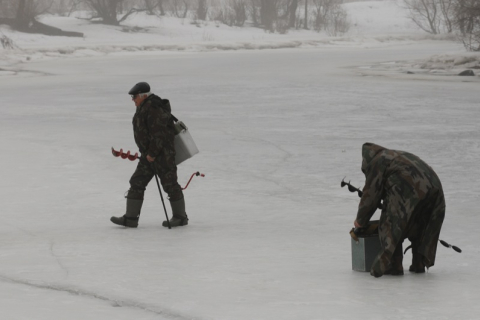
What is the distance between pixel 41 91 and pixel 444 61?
678 inches

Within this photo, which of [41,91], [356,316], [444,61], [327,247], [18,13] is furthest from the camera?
[18,13]

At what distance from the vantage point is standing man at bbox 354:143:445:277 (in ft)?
Answer: 22.5

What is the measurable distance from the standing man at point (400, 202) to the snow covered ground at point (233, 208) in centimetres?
25

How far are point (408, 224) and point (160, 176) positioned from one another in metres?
3.16

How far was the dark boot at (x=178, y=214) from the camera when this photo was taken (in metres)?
9.56

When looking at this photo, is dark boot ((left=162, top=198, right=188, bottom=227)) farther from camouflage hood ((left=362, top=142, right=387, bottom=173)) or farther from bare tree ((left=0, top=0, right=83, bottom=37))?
bare tree ((left=0, top=0, right=83, bottom=37))

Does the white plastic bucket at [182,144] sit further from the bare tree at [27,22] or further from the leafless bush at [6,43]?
the bare tree at [27,22]

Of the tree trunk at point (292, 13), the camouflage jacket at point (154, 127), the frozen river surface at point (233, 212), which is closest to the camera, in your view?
the frozen river surface at point (233, 212)

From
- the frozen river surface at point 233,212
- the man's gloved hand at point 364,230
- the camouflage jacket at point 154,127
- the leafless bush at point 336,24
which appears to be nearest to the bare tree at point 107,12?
the leafless bush at point 336,24

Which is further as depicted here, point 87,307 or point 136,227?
point 136,227

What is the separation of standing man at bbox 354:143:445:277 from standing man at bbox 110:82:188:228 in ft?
8.89

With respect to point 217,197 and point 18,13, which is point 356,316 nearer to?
point 217,197

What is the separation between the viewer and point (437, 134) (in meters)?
16.7

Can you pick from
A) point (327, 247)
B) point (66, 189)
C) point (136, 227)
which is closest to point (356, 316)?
point (327, 247)
